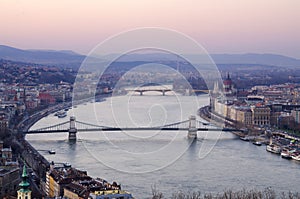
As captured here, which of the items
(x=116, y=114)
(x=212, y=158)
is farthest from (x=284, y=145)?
(x=116, y=114)

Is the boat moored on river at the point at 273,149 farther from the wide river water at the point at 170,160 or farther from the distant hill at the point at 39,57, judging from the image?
the distant hill at the point at 39,57

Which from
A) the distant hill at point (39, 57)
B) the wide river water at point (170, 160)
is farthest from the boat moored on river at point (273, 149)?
the distant hill at point (39, 57)

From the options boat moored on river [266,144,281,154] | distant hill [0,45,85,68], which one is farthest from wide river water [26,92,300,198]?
distant hill [0,45,85,68]

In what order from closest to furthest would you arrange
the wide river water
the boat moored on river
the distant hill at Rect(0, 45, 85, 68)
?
the wide river water
the boat moored on river
the distant hill at Rect(0, 45, 85, 68)

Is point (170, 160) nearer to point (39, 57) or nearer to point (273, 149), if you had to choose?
point (273, 149)

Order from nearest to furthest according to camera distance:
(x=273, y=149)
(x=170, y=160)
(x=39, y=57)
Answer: (x=170, y=160)
(x=273, y=149)
(x=39, y=57)

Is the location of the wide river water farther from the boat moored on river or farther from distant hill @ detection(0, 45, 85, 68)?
distant hill @ detection(0, 45, 85, 68)

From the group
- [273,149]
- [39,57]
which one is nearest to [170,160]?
[273,149]

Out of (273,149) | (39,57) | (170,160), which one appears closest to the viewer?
(170,160)
